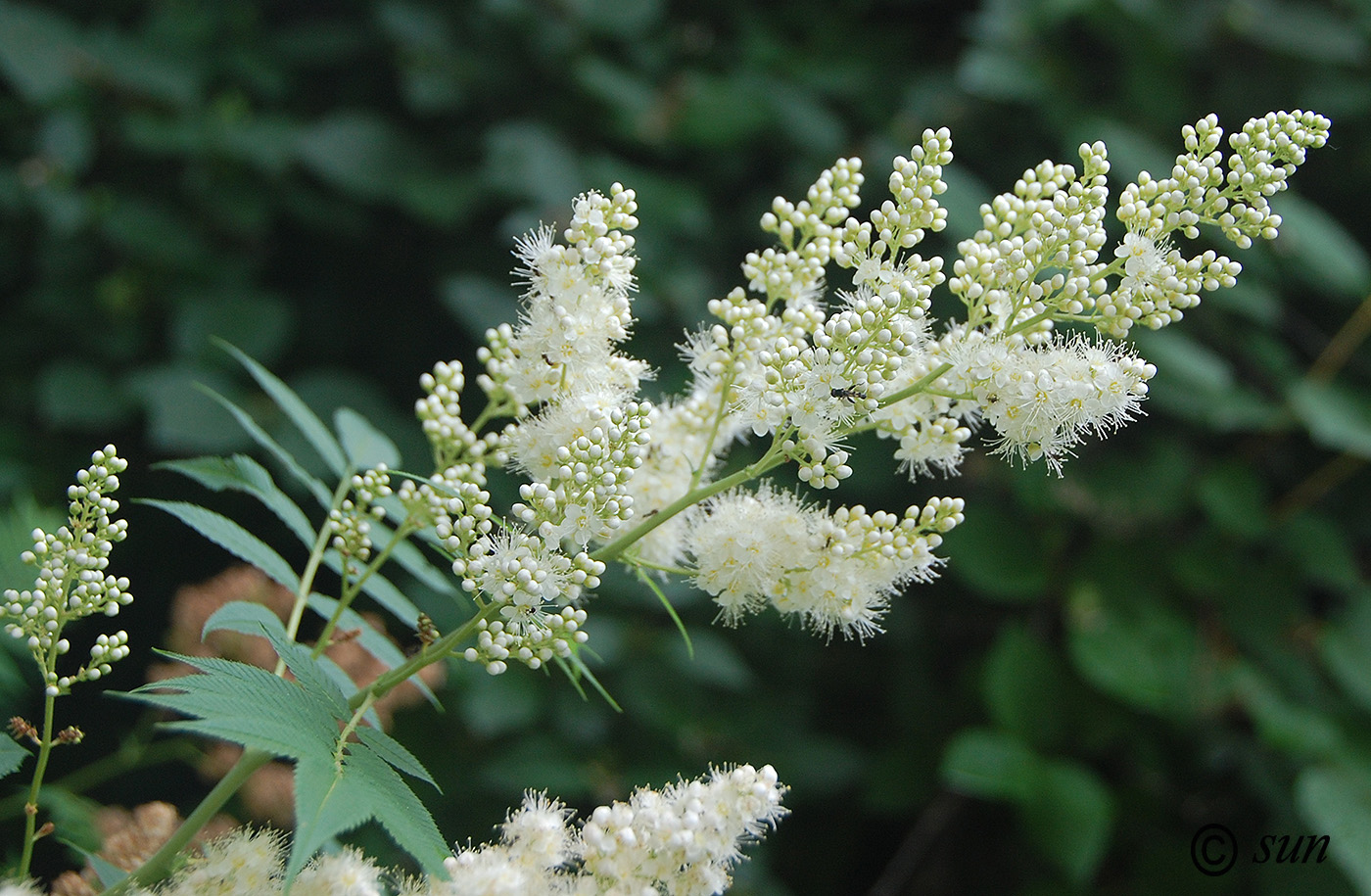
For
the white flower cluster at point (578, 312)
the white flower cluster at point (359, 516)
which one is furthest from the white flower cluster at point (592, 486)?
the white flower cluster at point (359, 516)

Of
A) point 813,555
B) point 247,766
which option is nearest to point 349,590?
point 247,766

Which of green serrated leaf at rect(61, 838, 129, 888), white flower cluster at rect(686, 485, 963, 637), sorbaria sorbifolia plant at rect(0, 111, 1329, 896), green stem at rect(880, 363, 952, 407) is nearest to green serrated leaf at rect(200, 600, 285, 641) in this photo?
sorbaria sorbifolia plant at rect(0, 111, 1329, 896)

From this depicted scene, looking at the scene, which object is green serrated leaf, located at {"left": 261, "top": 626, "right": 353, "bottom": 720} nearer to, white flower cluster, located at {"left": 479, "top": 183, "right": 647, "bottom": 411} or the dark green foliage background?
white flower cluster, located at {"left": 479, "top": 183, "right": 647, "bottom": 411}

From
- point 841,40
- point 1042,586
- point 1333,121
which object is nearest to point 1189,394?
point 1042,586

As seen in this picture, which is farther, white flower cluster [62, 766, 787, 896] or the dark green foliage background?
the dark green foliage background

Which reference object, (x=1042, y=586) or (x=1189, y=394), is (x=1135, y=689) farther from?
(x=1189, y=394)

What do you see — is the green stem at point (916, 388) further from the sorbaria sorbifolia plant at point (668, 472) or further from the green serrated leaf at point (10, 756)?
the green serrated leaf at point (10, 756)
